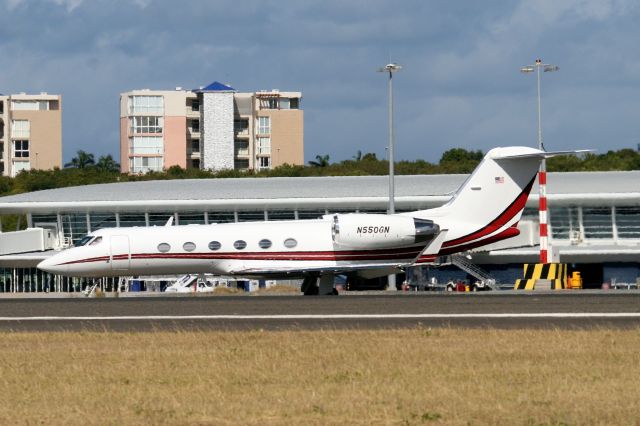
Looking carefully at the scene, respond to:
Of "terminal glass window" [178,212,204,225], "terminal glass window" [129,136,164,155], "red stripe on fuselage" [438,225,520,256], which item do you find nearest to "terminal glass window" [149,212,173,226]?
"terminal glass window" [178,212,204,225]

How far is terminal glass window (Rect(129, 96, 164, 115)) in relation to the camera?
169m

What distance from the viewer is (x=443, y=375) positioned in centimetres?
1844

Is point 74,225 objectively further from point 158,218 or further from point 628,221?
point 628,221

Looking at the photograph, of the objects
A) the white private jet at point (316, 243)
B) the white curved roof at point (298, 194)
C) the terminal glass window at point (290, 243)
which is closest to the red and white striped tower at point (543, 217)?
the white curved roof at point (298, 194)

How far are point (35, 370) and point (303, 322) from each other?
32.8ft

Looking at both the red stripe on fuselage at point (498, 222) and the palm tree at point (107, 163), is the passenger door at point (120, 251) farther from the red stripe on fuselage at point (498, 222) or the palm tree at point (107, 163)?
the palm tree at point (107, 163)

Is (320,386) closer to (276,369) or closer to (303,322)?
(276,369)

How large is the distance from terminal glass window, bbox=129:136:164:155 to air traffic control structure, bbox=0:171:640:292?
88282mm

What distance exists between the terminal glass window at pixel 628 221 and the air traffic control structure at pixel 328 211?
55 mm

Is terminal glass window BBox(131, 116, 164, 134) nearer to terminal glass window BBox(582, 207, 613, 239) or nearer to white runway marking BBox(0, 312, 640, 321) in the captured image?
terminal glass window BBox(582, 207, 613, 239)

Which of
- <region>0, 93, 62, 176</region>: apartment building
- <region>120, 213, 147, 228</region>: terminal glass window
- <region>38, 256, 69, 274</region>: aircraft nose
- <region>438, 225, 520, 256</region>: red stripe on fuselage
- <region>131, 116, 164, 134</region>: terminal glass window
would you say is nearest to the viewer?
<region>438, 225, 520, 256</region>: red stripe on fuselage

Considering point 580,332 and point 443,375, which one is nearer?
point 443,375

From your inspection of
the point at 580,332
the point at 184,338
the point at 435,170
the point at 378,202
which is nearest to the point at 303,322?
the point at 184,338

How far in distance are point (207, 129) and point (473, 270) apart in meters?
101
